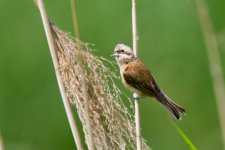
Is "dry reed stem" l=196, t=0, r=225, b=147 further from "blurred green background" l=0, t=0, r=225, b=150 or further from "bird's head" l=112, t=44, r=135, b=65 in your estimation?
"blurred green background" l=0, t=0, r=225, b=150

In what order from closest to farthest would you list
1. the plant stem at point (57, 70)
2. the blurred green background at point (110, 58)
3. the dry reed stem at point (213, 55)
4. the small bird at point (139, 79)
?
the plant stem at point (57, 70)
the dry reed stem at point (213, 55)
the small bird at point (139, 79)
the blurred green background at point (110, 58)

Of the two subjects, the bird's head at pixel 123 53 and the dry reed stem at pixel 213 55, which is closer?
the dry reed stem at pixel 213 55

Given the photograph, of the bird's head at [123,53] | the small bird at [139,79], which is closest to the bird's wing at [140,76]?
the small bird at [139,79]

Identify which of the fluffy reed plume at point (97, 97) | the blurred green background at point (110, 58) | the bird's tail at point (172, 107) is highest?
the blurred green background at point (110, 58)

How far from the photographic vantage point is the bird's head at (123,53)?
396cm

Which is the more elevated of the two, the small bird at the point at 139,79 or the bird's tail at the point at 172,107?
the small bird at the point at 139,79

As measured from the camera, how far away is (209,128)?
5.34 m

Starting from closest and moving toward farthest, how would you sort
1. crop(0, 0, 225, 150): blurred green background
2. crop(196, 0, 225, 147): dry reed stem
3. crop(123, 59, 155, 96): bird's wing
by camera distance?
1. crop(196, 0, 225, 147): dry reed stem
2. crop(123, 59, 155, 96): bird's wing
3. crop(0, 0, 225, 150): blurred green background

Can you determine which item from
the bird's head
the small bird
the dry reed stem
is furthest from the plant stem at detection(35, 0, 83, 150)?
the small bird

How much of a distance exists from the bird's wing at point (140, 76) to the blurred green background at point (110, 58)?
2.82ft

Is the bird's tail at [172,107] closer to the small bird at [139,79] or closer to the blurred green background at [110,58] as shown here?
the small bird at [139,79]

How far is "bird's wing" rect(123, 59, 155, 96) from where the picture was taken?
4.29m

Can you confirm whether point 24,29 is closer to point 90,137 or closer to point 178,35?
point 178,35

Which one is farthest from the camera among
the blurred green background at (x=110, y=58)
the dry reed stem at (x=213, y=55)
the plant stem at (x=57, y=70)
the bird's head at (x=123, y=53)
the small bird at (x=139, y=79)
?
the blurred green background at (x=110, y=58)
